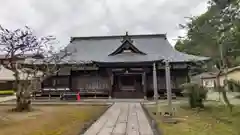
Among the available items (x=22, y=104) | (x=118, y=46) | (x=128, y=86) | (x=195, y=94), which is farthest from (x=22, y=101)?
(x=118, y=46)

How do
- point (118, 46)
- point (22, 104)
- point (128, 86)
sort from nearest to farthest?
point (22, 104), point (128, 86), point (118, 46)

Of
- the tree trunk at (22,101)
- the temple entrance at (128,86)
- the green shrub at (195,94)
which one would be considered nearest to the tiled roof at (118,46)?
the temple entrance at (128,86)

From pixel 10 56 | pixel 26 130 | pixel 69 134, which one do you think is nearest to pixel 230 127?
pixel 69 134

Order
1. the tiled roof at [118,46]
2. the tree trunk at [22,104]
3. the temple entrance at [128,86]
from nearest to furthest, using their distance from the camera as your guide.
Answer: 1. the tree trunk at [22,104]
2. the temple entrance at [128,86]
3. the tiled roof at [118,46]

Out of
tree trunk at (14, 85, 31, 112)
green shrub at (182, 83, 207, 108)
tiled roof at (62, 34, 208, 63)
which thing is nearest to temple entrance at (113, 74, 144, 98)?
tiled roof at (62, 34, 208, 63)

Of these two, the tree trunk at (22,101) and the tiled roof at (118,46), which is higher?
the tiled roof at (118,46)

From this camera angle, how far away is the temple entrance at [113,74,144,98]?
2320 centimetres

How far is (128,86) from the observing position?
77.4 feet

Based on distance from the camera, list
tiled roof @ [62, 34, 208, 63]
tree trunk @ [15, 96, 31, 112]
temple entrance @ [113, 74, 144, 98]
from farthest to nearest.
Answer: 1. tiled roof @ [62, 34, 208, 63]
2. temple entrance @ [113, 74, 144, 98]
3. tree trunk @ [15, 96, 31, 112]

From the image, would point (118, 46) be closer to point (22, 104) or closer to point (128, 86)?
point (128, 86)

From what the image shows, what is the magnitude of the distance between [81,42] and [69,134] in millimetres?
23276

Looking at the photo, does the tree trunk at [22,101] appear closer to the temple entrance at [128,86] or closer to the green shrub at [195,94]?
the green shrub at [195,94]

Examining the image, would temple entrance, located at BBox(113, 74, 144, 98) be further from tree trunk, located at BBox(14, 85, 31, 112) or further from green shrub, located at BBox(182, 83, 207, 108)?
tree trunk, located at BBox(14, 85, 31, 112)

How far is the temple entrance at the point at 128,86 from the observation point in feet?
76.1
